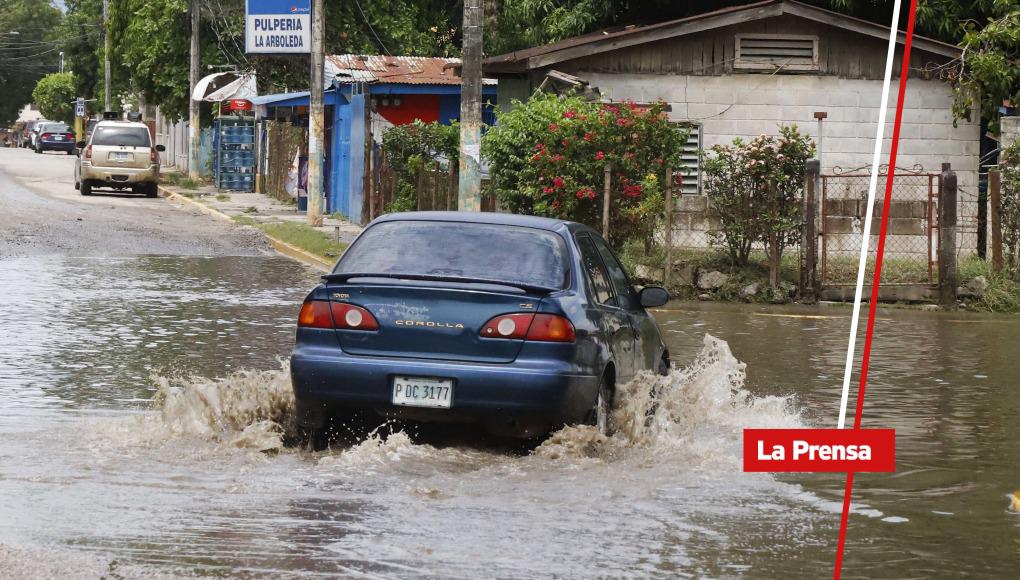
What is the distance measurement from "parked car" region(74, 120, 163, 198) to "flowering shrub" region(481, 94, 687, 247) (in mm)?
21611

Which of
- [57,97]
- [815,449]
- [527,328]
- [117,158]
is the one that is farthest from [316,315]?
[57,97]

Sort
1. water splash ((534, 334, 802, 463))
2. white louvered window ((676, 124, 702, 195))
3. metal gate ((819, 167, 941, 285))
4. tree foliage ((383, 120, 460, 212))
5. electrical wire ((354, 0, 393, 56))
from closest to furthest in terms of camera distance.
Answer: water splash ((534, 334, 802, 463)) → metal gate ((819, 167, 941, 285)) → white louvered window ((676, 124, 702, 195)) → tree foliage ((383, 120, 460, 212)) → electrical wire ((354, 0, 393, 56))

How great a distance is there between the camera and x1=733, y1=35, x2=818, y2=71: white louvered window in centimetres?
2434

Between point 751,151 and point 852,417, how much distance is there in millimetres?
9273

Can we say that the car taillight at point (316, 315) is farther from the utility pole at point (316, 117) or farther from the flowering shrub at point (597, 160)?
the utility pole at point (316, 117)

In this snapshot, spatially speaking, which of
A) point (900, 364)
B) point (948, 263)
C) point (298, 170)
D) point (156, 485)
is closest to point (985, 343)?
point (900, 364)

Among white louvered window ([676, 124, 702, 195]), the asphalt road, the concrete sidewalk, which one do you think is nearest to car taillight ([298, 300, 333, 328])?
the concrete sidewalk

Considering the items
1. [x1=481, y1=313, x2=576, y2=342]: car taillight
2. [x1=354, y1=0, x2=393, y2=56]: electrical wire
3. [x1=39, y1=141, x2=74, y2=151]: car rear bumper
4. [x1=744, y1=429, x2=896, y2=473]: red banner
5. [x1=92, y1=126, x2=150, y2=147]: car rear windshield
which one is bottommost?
[x1=481, y1=313, x2=576, y2=342]: car taillight

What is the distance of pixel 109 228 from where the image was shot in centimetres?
2861

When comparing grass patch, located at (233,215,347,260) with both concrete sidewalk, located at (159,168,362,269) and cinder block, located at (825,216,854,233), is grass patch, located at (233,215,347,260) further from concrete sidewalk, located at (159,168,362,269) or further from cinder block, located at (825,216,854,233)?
cinder block, located at (825,216,854,233)

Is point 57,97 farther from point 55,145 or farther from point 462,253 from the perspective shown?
point 462,253

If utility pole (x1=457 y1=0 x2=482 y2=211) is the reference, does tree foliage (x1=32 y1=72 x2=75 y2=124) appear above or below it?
above

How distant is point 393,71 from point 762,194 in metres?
15.9

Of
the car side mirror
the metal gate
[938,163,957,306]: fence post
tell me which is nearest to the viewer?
the car side mirror
